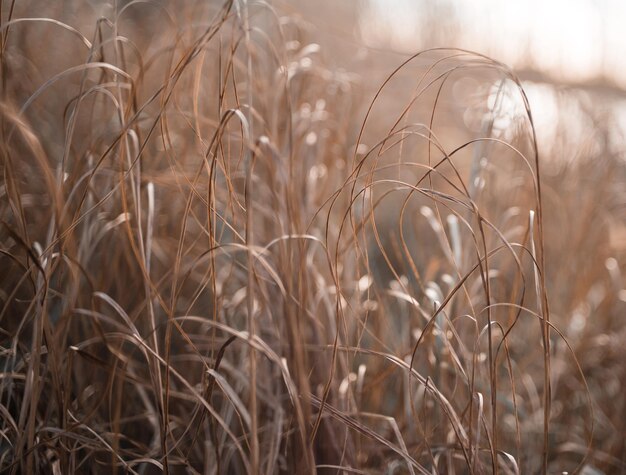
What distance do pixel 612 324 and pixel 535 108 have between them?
107 cm

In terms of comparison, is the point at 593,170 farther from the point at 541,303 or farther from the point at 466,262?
the point at 541,303

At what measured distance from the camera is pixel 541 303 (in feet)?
1.73

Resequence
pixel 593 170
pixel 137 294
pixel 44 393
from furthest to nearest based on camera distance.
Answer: pixel 593 170, pixel 137 294, pixel 44 393

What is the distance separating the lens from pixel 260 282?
0.67 m

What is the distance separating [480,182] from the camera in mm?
770

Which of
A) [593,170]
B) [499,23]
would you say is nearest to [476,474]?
[593,170]

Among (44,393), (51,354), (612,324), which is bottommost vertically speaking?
(612,324)

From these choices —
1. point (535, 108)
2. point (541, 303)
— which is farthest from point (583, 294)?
point (535, 108)

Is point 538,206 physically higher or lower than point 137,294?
higher

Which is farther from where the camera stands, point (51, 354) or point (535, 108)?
point (535, 108)

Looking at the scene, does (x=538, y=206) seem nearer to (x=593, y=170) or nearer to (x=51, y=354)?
(x=51, y=354)

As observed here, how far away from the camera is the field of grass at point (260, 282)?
1.73ft

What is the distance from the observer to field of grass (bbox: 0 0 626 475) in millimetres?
527

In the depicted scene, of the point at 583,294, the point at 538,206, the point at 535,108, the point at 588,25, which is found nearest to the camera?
the point at 538,206
